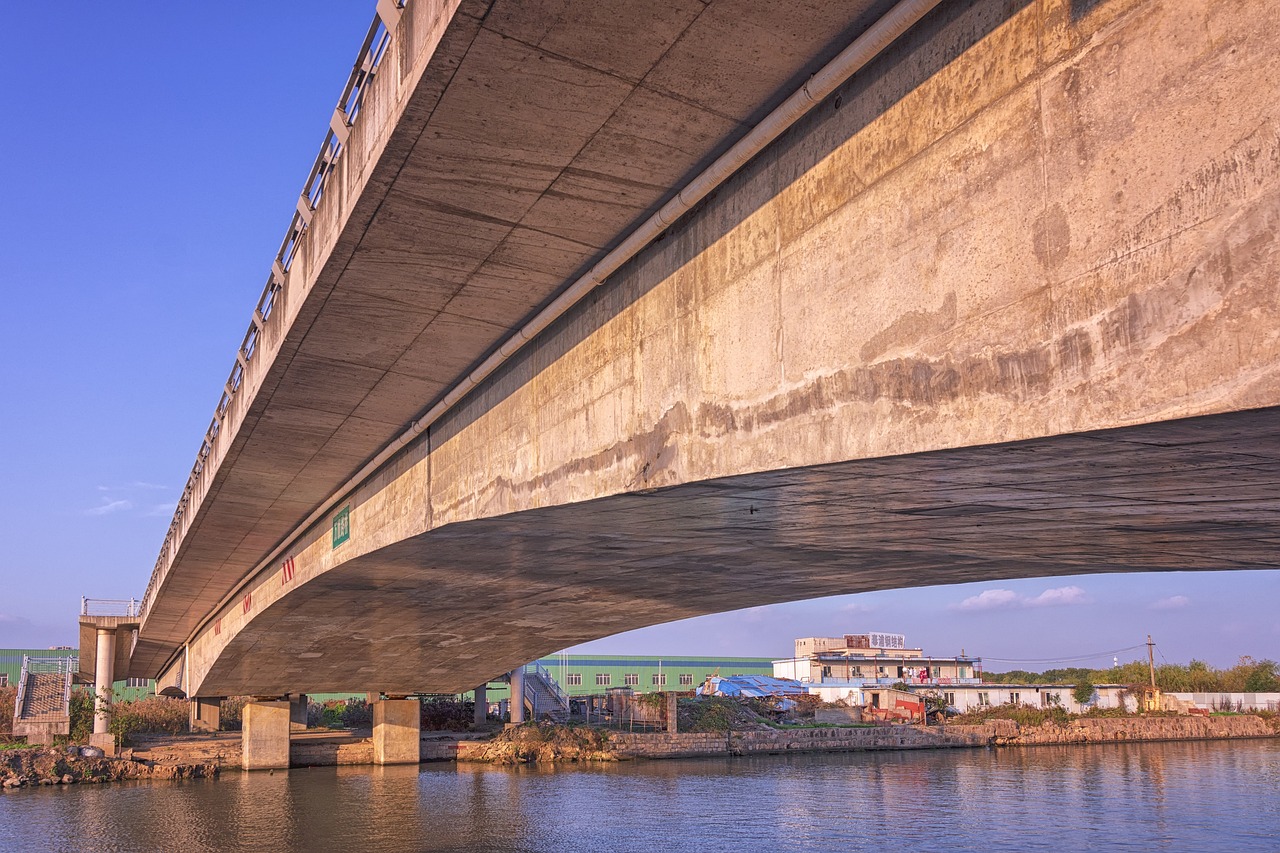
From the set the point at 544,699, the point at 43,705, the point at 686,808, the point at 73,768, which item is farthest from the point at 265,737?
→ the point at 686,808

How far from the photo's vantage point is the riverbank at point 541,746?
166ft

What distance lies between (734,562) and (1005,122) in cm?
1436

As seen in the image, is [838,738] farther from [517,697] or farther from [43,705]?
[43,705]

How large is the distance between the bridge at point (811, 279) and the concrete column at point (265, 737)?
42.8 metres

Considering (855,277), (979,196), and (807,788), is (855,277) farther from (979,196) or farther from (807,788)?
(807,788)

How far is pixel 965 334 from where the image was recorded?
719cm

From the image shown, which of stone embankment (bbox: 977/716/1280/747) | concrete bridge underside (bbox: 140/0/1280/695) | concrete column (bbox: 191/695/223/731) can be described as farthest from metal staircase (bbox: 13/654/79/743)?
stone embankment (bbox: 977/716/1280/747)

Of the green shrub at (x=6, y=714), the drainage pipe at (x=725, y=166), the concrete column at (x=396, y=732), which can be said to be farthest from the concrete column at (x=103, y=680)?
the drainage pipe at (x=725, y=166)

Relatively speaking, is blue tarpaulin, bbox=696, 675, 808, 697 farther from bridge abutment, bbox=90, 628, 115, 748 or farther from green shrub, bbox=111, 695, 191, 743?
bridge abutment, bbox=90, 628, 115, 748

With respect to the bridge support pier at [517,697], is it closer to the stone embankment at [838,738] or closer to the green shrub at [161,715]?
the stone embankment at [838,738]

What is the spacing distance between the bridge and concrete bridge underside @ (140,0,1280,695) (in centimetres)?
3

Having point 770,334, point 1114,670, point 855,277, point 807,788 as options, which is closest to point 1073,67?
point 855,277

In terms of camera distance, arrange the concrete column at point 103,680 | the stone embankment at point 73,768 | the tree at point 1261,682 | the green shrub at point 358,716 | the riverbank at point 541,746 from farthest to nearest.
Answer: the tree at point 1261,682 < the green shrub at point 358,716 < the concrete column at point 103,680 < the riverbank at point 541,746 < the stone embankment at point 73,768

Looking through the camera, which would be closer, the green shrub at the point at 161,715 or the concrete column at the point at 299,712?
the green shrub at the point at 161,715
